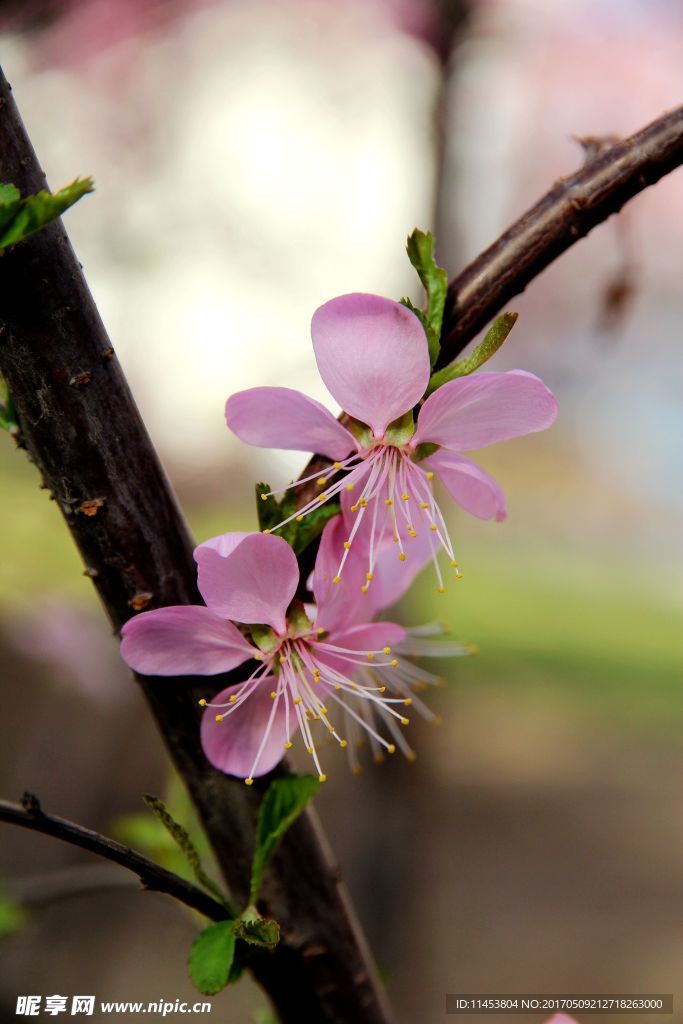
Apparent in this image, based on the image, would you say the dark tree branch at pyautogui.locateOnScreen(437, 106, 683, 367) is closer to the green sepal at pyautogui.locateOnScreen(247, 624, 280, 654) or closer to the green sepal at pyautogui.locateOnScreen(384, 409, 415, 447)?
the green sepal at pyautogui.locateOnScreen(384, 409, 415, 447)

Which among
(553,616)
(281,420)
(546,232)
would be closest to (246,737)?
(281,420)

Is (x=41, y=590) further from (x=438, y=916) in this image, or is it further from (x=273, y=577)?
(x=273, y=577)

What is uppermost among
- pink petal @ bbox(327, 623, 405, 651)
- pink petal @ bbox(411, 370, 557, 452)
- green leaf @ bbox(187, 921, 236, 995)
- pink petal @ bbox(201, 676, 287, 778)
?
pink petal @ bbox(411, 370, 557, 452)

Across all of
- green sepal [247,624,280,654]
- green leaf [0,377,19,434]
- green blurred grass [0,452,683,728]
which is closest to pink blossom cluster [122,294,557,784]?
green sepal [247,624,280,654]

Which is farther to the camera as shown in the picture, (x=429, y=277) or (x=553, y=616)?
(x=553, y=616)

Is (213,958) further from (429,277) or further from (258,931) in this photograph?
(429,277)

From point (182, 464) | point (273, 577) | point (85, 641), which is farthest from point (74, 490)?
point (182, 464)

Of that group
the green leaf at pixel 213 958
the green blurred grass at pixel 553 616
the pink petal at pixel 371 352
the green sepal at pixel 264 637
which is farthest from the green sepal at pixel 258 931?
the green blurred grass at pixel 553 616
